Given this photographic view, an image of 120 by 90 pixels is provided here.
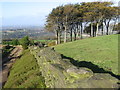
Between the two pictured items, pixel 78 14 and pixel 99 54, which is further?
pixel 78 14

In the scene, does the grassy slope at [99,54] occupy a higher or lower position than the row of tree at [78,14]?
lower

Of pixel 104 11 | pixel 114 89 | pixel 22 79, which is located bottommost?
pixel 22 79

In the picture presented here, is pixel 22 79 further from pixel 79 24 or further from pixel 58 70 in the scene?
pixel 79 24

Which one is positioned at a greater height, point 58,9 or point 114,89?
point 58,9

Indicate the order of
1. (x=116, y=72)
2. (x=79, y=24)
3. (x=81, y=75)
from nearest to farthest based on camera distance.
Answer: (x=81, y=75) → (x=116, y=72) → (x=79, y=24)

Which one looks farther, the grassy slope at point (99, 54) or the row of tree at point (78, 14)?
the row of tree at point (78, 14)

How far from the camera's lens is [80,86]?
4.89 metres

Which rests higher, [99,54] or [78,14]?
[78,14]

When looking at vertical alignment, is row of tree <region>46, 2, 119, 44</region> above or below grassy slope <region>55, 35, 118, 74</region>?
above

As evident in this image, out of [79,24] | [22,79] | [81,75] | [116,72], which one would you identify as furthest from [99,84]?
[79,24]

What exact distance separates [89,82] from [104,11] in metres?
34.7

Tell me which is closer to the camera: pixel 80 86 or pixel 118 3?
pixel 80 86

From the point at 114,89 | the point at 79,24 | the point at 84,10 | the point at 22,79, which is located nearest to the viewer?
the point at 114,89

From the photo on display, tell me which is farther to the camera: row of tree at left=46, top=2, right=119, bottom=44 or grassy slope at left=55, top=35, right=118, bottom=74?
row of tree at left=46, top=2, right=119, bottom=44
